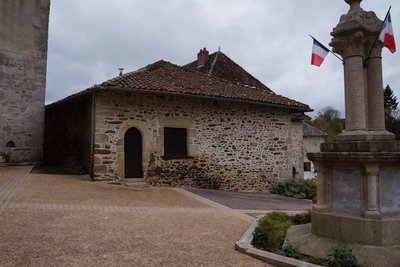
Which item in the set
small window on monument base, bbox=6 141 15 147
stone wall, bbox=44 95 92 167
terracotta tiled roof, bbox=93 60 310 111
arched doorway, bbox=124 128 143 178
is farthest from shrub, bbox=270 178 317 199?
small window on monument base, bbox=6 141 15 147

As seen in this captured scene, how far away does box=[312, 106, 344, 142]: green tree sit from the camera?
40.7 meters

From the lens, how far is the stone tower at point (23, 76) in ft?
47.3

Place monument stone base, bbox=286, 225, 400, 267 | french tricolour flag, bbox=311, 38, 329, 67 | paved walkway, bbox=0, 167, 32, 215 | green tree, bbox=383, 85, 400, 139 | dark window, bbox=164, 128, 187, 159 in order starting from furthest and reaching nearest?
green tree, bbox=383, 85, 400, 139 → dark window, bbox=164, 128, 187, 159 → paved walkway, bbox=0, 167, 32, 215 → french tricolour flag, bbox=311, 38, 329, 67 → monument stone base, bbox=286, 225, 400, 267

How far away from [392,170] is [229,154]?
8985 millimetres

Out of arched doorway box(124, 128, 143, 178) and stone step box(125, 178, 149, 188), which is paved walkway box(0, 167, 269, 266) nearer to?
stone step box(125, 178, 149, 188)

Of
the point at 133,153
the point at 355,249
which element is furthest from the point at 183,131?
the point at 355,249

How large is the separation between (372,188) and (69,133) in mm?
14007

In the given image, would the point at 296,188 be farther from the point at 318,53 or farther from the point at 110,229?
the point at 110,229

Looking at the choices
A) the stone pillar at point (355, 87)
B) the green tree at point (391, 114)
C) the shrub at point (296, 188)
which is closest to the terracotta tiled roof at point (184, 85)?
the shrub at point (296, 188)

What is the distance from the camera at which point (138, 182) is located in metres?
12.0

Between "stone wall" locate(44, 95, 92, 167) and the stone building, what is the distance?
0.05m

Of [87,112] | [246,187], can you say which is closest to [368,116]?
[246,187]

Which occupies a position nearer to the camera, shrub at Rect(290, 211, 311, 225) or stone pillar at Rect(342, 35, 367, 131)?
stone pillar at Rect(342, 35, 367, 131)

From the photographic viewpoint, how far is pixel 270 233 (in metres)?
5.30
